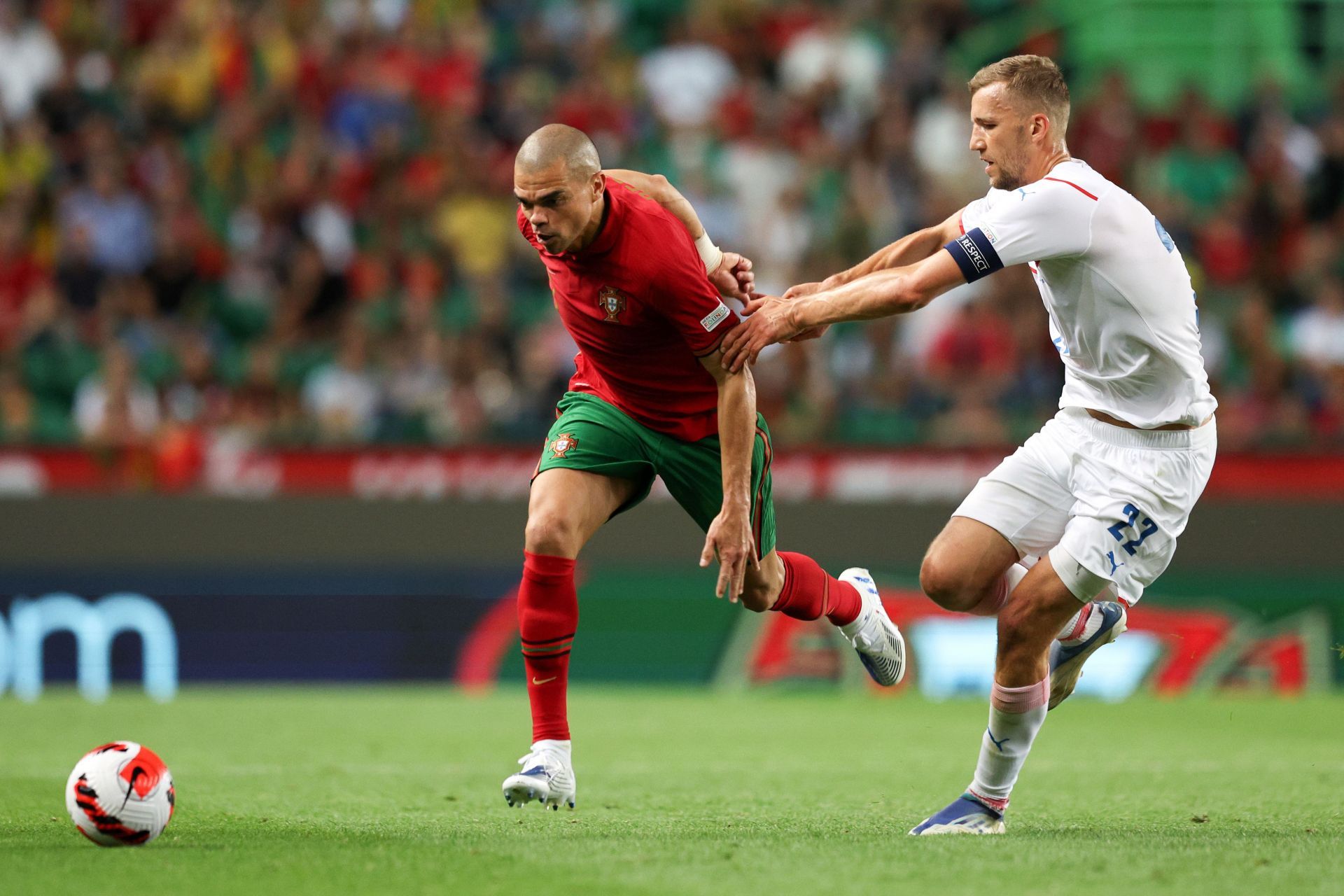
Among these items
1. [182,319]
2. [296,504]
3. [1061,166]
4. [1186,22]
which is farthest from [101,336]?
[1186,22]

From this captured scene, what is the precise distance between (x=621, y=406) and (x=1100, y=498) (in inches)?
73.8

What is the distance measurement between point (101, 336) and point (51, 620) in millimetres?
2552

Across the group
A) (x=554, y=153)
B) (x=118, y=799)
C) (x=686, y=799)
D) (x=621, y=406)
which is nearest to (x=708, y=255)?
(x=621, y=406)

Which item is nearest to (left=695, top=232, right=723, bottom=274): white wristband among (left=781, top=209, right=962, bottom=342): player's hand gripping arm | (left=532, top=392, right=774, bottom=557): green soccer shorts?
(left=781, top=209, right=962, bottom=342): player's hand gripping arm

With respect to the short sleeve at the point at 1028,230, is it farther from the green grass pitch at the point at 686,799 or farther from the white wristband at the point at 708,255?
the green grass pitch at the point at 686,799

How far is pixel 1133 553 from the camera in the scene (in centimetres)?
596

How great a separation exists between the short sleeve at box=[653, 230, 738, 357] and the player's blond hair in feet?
3.98

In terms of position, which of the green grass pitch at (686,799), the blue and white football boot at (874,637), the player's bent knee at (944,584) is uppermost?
the player's bent knee at (944,584)

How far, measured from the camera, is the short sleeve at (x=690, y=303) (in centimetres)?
617

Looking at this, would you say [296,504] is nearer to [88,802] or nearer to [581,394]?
[581,394]

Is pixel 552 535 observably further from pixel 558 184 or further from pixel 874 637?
pixel 874 637

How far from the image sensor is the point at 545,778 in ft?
19.4

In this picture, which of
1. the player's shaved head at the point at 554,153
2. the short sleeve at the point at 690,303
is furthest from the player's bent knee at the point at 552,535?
the player's shaved head at the point at 554,153

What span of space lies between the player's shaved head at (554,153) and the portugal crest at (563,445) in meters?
1.05
